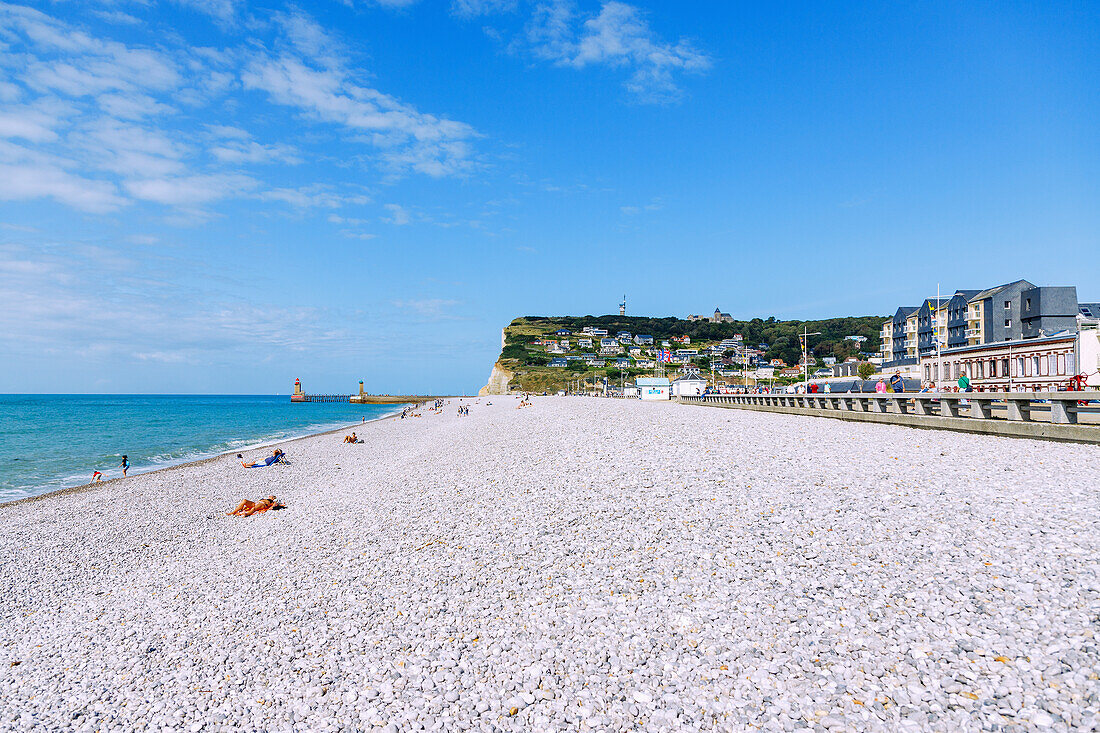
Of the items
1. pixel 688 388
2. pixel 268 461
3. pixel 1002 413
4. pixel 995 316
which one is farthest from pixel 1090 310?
pixel 268 461

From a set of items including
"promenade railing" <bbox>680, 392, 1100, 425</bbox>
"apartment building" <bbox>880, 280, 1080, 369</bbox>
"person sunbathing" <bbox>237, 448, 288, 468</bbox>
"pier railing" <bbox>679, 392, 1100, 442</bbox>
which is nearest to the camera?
"pier railing" <bbox>679, 392, 1100, 442</bbox>

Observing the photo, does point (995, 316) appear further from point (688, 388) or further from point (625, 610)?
point (625, 610)

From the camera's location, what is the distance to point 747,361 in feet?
581

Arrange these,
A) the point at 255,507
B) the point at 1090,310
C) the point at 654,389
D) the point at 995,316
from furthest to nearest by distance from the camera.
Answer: the point at 654,389, the point at 995,316, the point at 1090,310, the point at 255,507

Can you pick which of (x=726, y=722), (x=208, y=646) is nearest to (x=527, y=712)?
(x=726, y=722)

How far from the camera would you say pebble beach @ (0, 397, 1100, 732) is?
5.00 metres

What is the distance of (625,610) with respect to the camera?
666 cm

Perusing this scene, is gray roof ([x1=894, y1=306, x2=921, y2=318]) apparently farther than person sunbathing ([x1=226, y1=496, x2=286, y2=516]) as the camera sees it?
Yes

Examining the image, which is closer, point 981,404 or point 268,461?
point 981,404

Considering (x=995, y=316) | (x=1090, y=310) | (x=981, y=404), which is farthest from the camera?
(x=995, y=316)

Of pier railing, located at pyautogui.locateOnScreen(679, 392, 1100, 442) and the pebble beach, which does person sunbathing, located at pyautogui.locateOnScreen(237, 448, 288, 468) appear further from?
Answer: pier railing, located at pyautogui.locateOnScreen(679, 392, 1100, 442)

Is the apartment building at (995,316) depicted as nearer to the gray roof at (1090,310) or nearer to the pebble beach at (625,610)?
the gray roof at (1090,310)

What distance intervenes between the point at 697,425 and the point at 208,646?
1674 centimetres

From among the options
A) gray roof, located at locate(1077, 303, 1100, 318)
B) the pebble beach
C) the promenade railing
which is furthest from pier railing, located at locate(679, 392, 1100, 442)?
gray roof, located at locate(1077, 303, 1100, 318)
